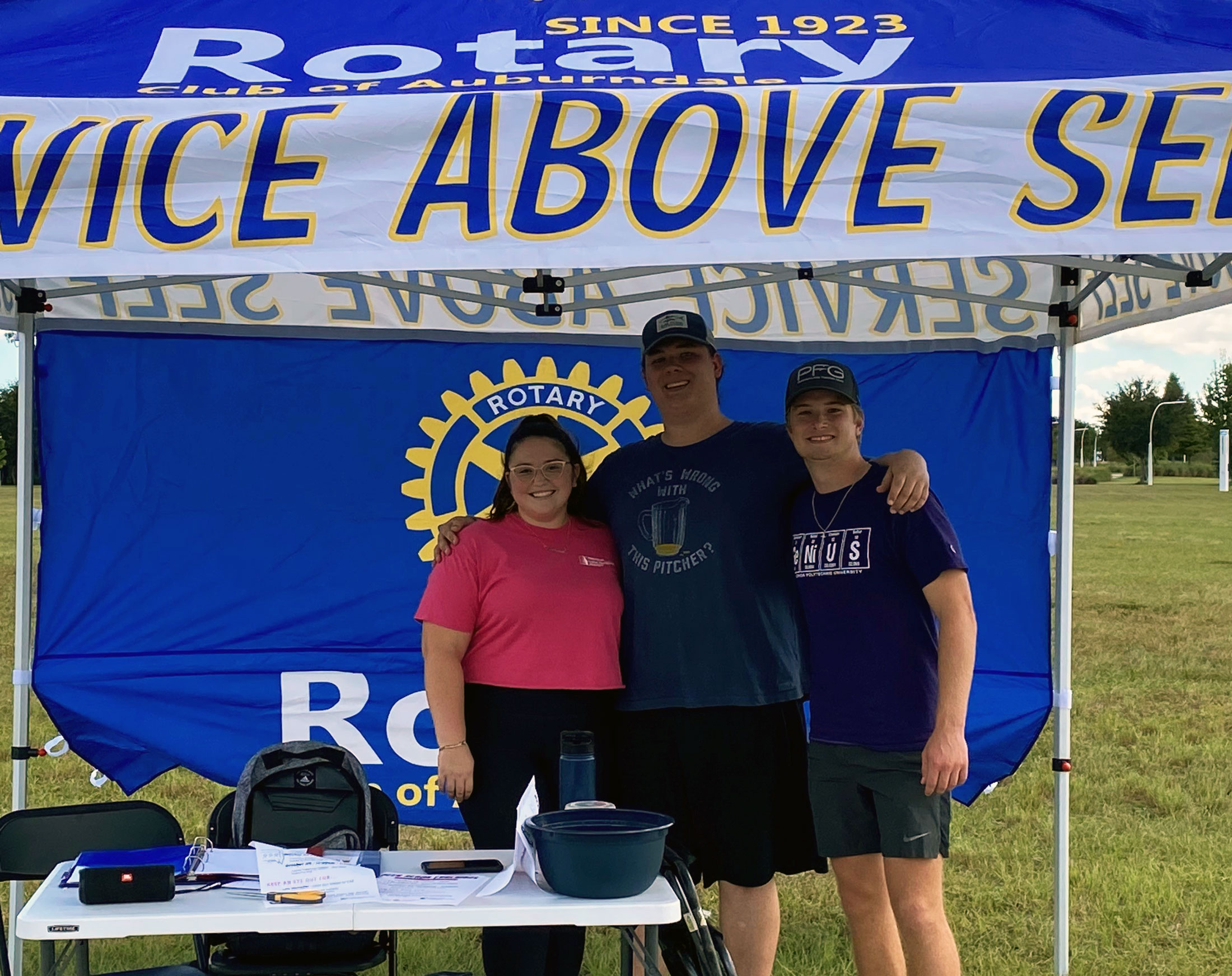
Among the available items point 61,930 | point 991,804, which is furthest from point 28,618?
point 991,804

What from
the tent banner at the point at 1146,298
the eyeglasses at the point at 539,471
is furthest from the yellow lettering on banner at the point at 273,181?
the tent banner at the point at 1146,298

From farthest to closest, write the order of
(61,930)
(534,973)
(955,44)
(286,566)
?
1. (286,566)
2. (534,973)
3. (955,44)
4. (61,930)

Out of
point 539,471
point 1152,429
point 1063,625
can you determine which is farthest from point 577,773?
point 1152,429

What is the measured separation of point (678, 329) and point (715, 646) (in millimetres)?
740

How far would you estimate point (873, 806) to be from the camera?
2910 millimetres

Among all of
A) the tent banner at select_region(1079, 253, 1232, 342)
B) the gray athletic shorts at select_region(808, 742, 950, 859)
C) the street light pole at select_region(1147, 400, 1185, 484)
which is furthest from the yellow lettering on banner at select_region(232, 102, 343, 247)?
the street light pole at select_region(1147, 400, 1185, 484)

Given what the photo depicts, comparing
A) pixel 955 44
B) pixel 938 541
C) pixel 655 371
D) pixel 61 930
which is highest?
pixel 955 44

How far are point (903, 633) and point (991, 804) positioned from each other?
3.68 metres

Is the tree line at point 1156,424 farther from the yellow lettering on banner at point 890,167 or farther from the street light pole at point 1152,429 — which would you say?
the yellow lettering on banner at point 890,167

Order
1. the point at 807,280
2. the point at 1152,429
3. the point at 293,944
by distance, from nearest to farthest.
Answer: the point at 293,944 → the point at 807,280 → the point at 1152,429

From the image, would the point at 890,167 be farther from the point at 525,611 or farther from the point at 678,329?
the point at 525,611

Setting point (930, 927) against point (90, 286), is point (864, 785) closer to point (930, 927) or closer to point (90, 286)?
point (930, 927)

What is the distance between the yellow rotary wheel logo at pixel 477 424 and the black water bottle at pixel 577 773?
185cm

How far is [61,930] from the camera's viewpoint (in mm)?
2188
